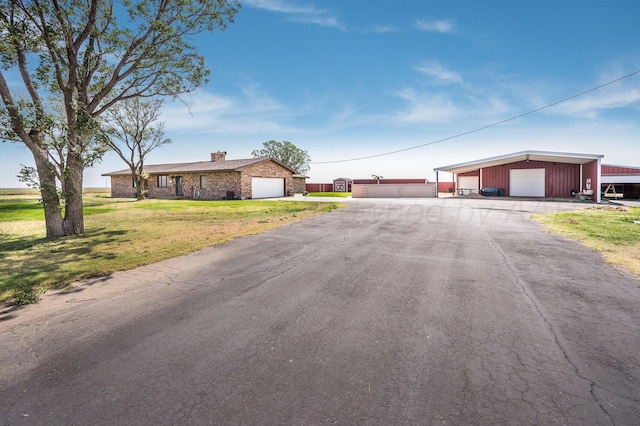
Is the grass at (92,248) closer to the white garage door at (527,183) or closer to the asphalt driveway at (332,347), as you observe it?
the asphalt driveway at (332,347)

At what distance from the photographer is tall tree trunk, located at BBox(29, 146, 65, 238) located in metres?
9.07

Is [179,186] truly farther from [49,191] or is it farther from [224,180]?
[49,191]

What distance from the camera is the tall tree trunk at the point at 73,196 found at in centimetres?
955

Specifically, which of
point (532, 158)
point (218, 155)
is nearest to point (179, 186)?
point (218, 155)

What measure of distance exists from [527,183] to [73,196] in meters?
33.9

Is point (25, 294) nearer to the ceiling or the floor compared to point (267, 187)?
nearer to the floor

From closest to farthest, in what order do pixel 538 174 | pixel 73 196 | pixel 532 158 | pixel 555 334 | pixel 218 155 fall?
pixel 555 334 < pixel 73 196 < pixel 532 158 < pixel 538 174 < pixel 218 155

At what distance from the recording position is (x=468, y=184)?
34.8 metres

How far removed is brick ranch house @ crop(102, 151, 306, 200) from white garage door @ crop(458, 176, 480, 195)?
19714 mm

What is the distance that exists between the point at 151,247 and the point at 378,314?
22.1ft

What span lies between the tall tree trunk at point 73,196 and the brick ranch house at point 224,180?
18488 mm

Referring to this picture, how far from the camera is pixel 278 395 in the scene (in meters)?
2.43

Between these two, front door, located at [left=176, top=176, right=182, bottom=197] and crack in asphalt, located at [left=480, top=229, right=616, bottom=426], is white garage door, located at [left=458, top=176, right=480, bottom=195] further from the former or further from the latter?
front door, located at [left=176, top=176, right=182, bottom=197]

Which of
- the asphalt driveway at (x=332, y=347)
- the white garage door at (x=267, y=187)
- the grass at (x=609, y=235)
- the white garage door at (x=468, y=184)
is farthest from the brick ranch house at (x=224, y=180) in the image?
the asphalt driveway at (x=332, y=347)
